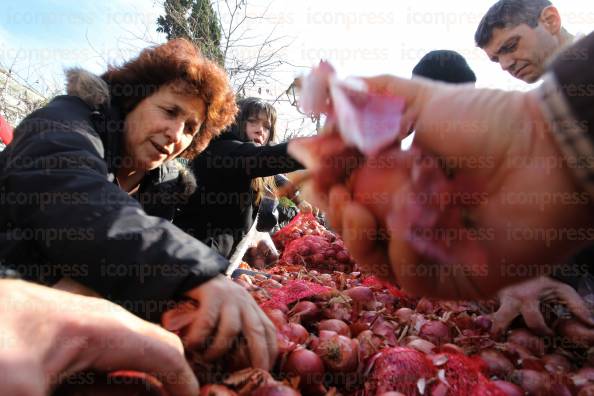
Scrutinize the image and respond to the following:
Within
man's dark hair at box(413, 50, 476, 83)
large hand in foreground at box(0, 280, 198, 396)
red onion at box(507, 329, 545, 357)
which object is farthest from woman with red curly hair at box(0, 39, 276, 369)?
man's dark hair at box(413, 50, 476, 83)

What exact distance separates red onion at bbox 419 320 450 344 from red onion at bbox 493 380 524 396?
309mm

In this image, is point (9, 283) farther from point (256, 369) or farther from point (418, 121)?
point (418, 121)

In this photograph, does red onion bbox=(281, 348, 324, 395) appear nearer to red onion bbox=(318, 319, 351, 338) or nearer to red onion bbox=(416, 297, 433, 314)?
red onion bbox=(318, 319, 351, 338)

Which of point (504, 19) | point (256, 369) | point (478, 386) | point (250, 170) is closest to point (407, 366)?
point (478, 386)

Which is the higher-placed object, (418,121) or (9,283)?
(418,121)

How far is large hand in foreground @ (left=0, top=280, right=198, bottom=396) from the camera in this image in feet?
1.65

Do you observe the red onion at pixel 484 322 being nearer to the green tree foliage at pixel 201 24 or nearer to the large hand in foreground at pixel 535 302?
the large hand in foreground at pixel 535 302

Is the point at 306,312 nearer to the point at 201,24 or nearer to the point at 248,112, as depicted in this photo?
the point at 248,112

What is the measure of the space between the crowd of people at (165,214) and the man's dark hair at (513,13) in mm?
565

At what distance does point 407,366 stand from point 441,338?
1.35 ft

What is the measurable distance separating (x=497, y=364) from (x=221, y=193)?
1.60 meters

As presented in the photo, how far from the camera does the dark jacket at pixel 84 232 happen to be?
85cm

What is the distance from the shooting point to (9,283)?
0.58m

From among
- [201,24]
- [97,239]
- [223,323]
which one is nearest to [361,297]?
[223,323]
